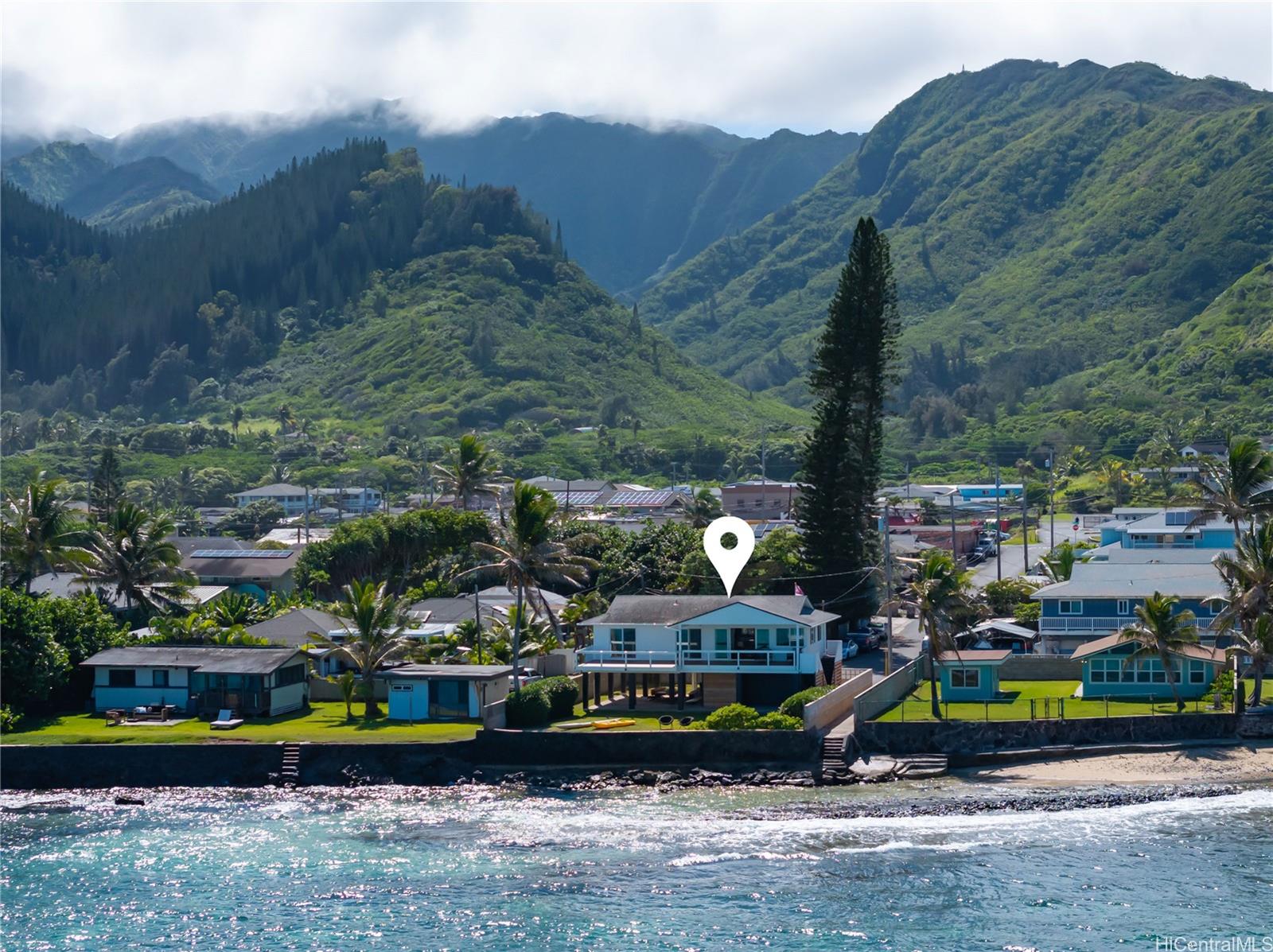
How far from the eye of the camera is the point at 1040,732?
5244 centimetres

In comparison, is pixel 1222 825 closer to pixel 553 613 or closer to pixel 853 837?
pixel 853 837

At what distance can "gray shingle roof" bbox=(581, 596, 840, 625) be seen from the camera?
58.6m

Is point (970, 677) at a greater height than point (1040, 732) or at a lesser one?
greater

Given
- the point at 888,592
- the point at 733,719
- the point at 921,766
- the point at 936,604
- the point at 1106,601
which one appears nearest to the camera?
the point at 921,766

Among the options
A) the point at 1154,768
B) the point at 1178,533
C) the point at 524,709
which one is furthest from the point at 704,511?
the point at 1154,768

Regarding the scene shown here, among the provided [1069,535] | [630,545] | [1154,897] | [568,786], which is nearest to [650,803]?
[568,786]

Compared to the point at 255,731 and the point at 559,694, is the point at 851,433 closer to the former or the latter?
the point at 559,694

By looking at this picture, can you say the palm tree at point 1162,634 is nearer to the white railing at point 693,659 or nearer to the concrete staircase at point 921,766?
the concrete staircase at point 921,766

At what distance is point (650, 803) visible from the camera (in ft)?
159

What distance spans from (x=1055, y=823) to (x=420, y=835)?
1791 cm

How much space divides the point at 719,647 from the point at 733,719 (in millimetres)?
5342

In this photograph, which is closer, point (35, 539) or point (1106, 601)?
point (35, 539)

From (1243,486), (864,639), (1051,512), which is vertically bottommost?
(864,639)

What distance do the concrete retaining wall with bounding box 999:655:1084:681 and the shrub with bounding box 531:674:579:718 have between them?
719 inches
